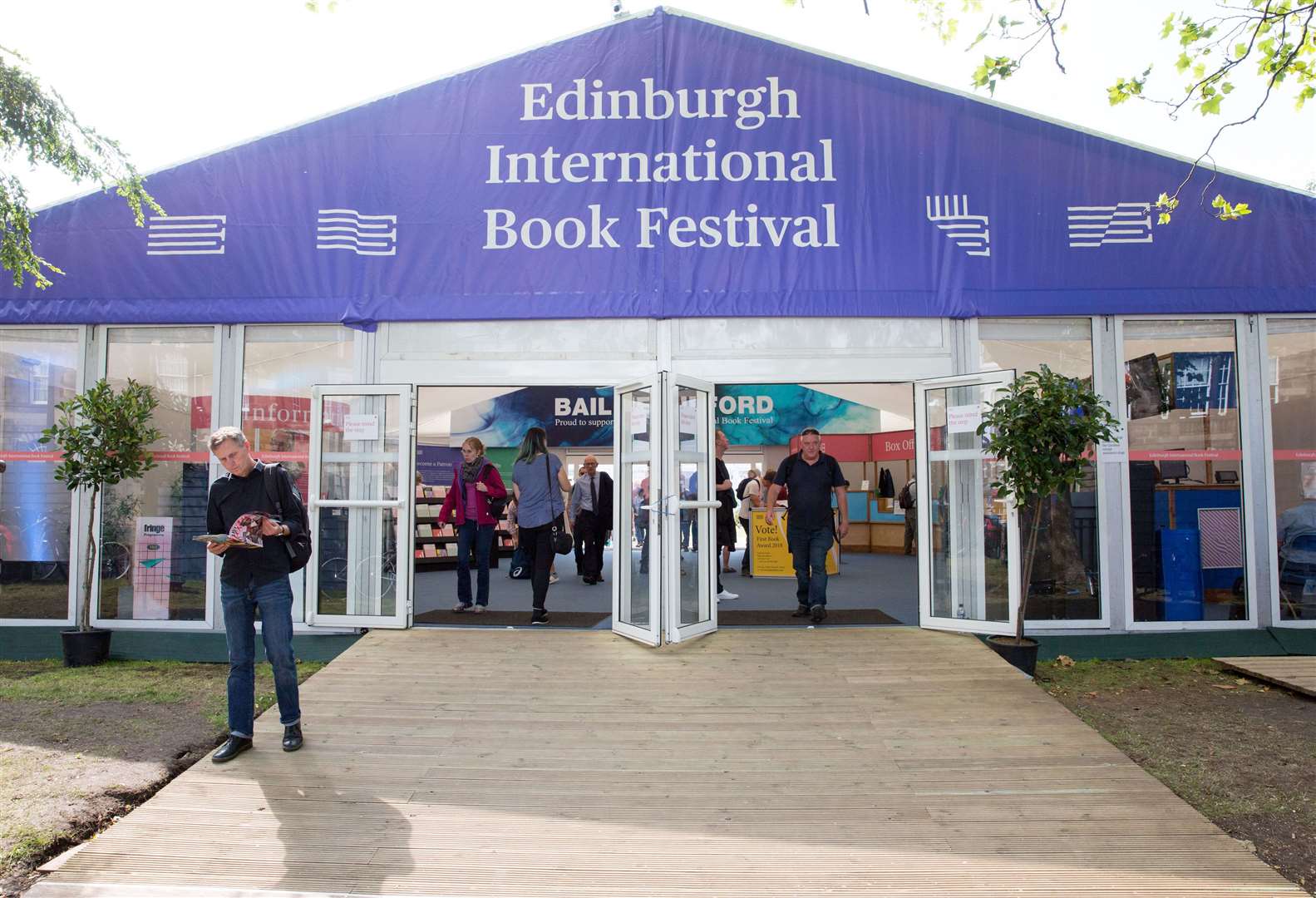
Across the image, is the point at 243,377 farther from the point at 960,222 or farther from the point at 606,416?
the point at 606,416

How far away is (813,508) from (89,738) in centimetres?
523

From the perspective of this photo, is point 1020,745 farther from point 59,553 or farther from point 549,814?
point 59,553

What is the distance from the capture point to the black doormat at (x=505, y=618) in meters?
7.24

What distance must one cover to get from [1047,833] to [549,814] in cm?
208

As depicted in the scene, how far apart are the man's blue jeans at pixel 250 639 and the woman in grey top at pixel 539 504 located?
2901 millimetres

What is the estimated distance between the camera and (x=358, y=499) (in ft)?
23.3

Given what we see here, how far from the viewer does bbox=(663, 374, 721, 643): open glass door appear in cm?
645

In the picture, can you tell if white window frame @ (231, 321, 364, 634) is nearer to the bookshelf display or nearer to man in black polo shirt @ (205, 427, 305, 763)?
man in black polo shirt @ (205, 427, 305, 763)

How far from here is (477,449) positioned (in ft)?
26.2

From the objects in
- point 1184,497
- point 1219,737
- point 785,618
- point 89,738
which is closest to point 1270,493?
point 1184,497

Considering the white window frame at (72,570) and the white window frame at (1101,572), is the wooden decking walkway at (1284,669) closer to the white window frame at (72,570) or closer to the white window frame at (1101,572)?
the white window frame at (1101,572)

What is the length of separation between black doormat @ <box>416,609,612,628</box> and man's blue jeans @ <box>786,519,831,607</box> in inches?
72.2

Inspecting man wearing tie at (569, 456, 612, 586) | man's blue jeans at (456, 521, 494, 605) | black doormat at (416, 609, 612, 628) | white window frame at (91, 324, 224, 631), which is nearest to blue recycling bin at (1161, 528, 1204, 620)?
black doormat at (416, 609, 612, 628)

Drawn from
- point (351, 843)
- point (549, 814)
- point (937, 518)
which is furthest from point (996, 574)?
point (351, 843)
